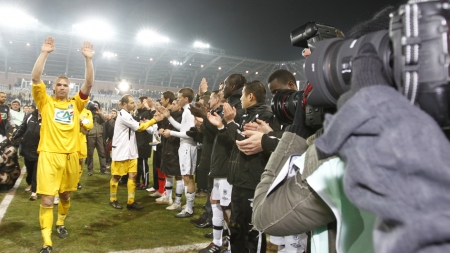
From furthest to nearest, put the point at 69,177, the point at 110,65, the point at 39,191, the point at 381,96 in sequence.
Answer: the point at 110,65 < the point at 69,177 < the point at 39,191 < the point at 381,96

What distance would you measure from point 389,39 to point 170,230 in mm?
4583

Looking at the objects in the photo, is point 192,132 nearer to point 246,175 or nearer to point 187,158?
point 187,158

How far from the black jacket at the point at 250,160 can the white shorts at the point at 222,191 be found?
2.01 ft

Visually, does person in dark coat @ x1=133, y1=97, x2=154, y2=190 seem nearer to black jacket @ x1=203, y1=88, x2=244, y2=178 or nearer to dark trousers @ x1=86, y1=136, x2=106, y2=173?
dark trousers @ x1=86, y1=136, x2=106, y2=173

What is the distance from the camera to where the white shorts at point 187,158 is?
18.1 feet

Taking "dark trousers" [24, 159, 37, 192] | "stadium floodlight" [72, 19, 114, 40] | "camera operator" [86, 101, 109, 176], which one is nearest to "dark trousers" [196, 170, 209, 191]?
"dark trousers" [24, 159, 37, 192]

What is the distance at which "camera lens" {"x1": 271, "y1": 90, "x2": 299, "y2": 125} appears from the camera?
1396mm

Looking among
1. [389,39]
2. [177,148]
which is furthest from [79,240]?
[389,39]

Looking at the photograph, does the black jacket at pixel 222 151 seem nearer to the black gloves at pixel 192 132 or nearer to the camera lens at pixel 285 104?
the black gloves at pixel 192 132

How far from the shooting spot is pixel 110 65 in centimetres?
3388

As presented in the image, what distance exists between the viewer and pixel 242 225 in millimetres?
3334

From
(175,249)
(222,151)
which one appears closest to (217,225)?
(175,249)

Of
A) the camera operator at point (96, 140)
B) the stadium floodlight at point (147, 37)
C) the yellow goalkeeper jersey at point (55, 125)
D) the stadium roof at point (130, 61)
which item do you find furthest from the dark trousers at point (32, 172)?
the stadium floodlight at point (147, 37)

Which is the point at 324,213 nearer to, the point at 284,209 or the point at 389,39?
the point at 284,209
